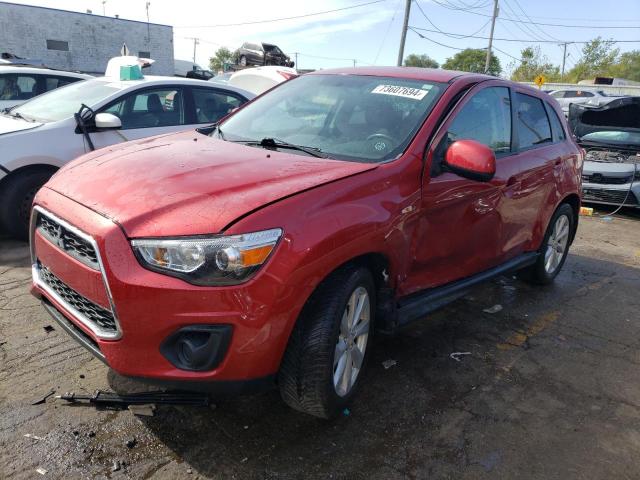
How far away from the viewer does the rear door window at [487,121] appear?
11.2 ft

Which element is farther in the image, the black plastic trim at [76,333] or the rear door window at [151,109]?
the rear door window at [151,109]

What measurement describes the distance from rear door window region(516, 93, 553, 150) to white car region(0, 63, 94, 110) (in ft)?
21.4

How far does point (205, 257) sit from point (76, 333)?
848 mm

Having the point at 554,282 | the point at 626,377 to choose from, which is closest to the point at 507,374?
the point at 626,377

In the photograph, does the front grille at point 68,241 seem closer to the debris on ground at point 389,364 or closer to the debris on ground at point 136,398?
the debris on ground at point 136,398

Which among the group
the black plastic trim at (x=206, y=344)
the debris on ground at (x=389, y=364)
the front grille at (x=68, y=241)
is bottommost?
the debris on ground at (x=389, y=364)

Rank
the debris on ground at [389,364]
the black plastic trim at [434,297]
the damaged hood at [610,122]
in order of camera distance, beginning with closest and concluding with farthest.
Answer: the black plastic trim at [434,297] → the debris on ground at [389,364] → the damaged hood at [610,122]

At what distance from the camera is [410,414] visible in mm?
2908

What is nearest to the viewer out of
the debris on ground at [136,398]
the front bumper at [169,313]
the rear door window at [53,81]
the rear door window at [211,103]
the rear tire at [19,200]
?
the front bumper at [169,313]

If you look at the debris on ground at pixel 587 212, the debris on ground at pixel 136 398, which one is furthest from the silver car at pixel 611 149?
the debris on ground at pixel 136 398

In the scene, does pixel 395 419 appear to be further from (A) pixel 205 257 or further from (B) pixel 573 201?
(B) pixel 573 201

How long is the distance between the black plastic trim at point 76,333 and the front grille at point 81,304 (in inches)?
3.6

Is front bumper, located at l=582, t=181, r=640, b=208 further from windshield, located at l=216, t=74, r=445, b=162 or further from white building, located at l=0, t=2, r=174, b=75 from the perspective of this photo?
white building, located at l=0, t=2, r=174, b=75

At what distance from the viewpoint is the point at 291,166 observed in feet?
9.16
